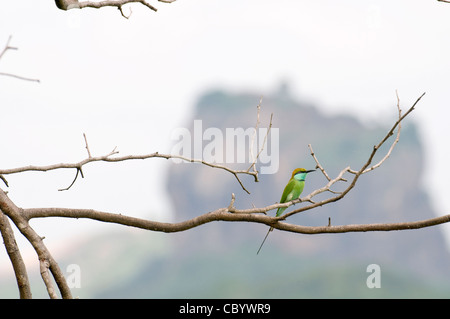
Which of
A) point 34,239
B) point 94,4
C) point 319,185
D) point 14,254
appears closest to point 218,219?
point 34,239

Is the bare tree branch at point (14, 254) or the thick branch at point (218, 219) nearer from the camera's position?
the thick branch at point (218, 219)

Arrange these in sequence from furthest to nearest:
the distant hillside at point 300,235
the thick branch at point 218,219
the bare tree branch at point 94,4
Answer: the distant hillside at point 300,235, the bare tree branch at point 94,4, the thick branch at point 218,219

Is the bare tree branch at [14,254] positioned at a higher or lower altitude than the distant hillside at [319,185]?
higher

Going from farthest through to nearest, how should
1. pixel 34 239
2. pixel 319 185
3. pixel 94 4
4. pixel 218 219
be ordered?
pixel 319 185, pixel 94 4, pixel 34 239, pixel 218 219

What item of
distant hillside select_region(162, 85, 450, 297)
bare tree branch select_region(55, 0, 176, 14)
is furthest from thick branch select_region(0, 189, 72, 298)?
distant hillside select_region(162, 85, 450, 297)

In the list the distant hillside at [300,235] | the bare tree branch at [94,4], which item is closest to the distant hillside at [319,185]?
the distant hillside at [300,235]

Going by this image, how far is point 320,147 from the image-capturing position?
8994cm

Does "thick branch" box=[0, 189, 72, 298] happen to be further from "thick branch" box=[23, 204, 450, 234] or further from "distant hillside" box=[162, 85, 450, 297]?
"distant hillside" box=[162, 85, 450, 297]

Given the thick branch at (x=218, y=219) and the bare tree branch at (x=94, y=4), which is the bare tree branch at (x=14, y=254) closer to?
the thick branch at (x=218, y=219)

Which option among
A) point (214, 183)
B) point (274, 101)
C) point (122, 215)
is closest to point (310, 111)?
point (274, 101)

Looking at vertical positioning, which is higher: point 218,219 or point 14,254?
point 218,219

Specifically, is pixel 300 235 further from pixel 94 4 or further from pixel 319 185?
pixel 94 4

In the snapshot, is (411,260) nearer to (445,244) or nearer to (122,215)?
(445,244)
